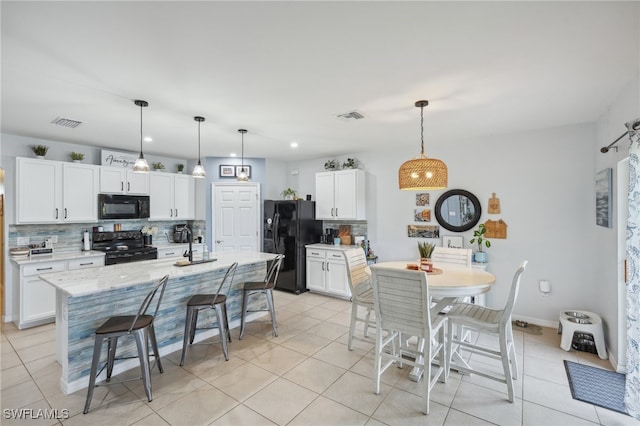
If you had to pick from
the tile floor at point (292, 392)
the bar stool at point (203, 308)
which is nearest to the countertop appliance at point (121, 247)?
the tile floor at point (292, 392)

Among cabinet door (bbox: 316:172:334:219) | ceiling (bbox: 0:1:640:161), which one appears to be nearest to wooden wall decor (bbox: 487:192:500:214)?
ceiling (bbox: 0:1:640:161)

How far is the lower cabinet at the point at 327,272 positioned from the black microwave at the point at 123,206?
9.93 ft

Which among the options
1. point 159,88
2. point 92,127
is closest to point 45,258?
point 92,127

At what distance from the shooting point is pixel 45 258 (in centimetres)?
405

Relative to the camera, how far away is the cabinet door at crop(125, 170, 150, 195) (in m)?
5.09

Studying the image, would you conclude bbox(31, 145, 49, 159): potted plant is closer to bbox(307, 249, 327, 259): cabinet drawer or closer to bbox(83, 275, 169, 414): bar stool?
bbox(83, 275, 169, 414): bar stool

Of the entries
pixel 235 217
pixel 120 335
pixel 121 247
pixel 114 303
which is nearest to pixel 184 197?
pixel 235 217

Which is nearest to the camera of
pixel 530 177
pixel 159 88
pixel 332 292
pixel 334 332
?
pixel 159 88

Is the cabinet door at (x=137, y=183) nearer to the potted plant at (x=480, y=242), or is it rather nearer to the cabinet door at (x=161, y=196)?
the cabinet door at (x=161, y=196)

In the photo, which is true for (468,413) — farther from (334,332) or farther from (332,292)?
(332,292)

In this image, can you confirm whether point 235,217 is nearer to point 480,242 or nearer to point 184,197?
point 184,197

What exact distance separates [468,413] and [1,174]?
6.10 metres

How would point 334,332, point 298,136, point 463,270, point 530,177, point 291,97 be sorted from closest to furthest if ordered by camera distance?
point 291,97, point 463,270, point 334,332, point 530,177, point 298,136

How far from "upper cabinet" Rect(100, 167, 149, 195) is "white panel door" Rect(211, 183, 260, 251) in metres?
1.19
